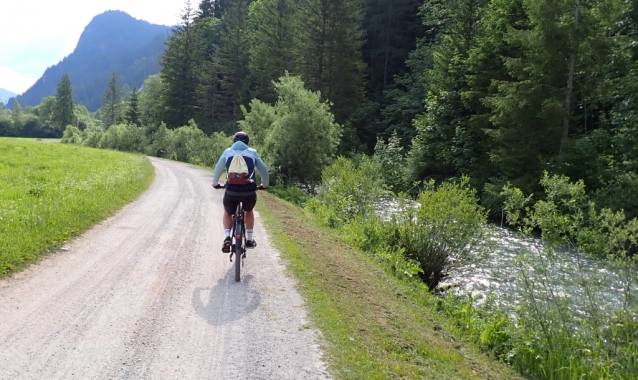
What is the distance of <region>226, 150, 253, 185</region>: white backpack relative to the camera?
7051mm

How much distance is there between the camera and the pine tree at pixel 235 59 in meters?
60.0

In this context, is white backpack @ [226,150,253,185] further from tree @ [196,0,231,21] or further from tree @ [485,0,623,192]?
tree @ [196,0,231,21]

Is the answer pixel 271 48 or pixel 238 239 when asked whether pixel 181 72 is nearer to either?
pixel 271 48

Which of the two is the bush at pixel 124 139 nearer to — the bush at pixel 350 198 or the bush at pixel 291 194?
the bush at pixel 291 194

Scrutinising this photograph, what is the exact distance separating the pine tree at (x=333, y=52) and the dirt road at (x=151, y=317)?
3533 centimetres

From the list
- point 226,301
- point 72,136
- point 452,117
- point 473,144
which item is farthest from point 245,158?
point 72,136

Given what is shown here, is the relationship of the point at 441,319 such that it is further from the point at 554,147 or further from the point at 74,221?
the point at 554,147

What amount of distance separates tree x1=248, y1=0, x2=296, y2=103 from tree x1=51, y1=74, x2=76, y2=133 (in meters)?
64.6

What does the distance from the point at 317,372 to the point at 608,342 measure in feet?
15.0

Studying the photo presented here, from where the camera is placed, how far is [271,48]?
52.0 m

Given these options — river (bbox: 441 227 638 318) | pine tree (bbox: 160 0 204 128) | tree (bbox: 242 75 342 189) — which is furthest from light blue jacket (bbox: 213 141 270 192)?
pine tree (bbox: 160 0 204 128)

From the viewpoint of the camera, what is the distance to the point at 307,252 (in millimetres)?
9586

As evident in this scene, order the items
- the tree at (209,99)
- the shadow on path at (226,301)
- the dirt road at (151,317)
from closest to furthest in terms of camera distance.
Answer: the dirt road at (151,317) < the shadow on path at (226,301) < the tree at (209,99)

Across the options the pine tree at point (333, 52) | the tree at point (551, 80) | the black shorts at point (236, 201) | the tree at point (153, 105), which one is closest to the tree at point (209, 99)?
the tree at point (153, 105)
